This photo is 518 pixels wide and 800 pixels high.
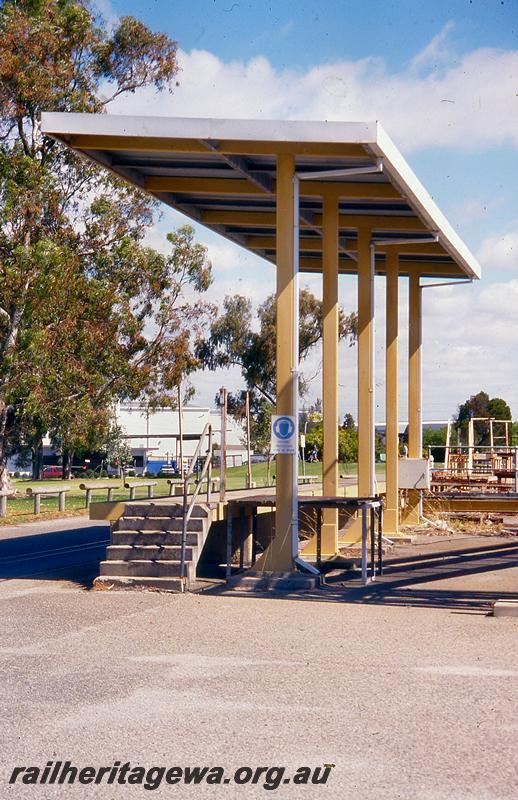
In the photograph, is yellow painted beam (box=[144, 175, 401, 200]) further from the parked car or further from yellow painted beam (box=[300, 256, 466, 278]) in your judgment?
the parked car

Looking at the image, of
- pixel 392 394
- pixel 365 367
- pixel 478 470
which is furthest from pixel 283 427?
pixel 478 470

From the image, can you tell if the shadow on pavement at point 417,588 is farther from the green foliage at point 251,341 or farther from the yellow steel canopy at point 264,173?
the green foliage at point 251,341

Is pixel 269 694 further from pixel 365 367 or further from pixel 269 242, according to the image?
pixel 269 242

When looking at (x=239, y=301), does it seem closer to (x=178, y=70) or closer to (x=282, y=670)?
(x=178, y=70)

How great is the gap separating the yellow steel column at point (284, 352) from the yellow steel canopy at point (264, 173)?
0.36 meters

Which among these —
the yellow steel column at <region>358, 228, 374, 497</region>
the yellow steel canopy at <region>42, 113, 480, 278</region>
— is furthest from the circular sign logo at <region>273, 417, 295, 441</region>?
the yellow steel column at <region>358, 228, 374, 497</region>

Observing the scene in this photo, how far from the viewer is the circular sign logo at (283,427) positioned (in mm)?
14328

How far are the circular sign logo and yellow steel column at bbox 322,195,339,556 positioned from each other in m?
2.60

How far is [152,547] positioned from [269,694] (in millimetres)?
6408

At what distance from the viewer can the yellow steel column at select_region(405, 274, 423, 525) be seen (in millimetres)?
23422

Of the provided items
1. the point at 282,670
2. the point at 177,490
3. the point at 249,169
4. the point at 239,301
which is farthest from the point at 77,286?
the point at 239,301

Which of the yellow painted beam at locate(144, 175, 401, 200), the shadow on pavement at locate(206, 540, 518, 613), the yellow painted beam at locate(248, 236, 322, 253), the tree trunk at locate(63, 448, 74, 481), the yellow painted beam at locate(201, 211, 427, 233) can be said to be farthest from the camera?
the tree trunk at locate(63, 448, 74, 481)

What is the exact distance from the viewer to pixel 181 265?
119 ft

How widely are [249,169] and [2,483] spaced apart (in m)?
23.7
